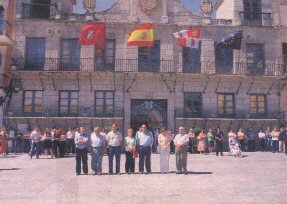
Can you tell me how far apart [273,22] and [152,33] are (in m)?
9.73

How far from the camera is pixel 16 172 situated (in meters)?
11.2

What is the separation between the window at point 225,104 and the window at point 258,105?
4.77 ft

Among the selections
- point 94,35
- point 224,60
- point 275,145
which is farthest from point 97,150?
point 224,60

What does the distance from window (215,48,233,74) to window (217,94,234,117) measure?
1.79 metres

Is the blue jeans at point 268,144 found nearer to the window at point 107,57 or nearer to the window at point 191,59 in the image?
the window at point 191,59

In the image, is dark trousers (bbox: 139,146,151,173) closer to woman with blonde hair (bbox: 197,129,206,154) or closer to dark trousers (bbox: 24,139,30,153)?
woman with blonde hair (bbox: 197,129,206,154)

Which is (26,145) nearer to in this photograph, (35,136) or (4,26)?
(35,136)

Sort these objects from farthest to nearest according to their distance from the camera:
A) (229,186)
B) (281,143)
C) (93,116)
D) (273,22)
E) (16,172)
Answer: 1. (273,22)
2. (93,116)
3. (281,143)
4. (16,172)
5. (229,186)

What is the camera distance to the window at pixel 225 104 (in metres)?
23.2

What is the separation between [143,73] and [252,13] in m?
9.71

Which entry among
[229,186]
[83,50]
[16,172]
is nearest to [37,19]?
[83,50]

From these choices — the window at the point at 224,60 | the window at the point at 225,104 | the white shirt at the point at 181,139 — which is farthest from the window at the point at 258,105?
the white shirt at the point at 181,139

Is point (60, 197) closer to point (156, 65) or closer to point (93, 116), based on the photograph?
point (93, 116)

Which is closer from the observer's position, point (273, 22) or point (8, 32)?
point (8, 32)
